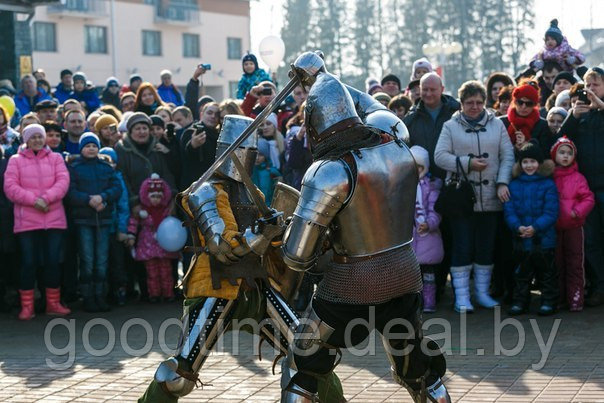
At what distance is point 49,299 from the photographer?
972 cm

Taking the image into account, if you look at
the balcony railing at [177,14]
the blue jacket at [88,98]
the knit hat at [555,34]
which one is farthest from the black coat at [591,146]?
the balcony railing at [177,14]

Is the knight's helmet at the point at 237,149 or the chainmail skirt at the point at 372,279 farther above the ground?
the knight's helmet at the point at 237,149

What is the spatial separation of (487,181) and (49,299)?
13.8 feet

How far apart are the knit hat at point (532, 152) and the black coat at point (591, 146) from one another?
0.45 meters

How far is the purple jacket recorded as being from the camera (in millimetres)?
9148

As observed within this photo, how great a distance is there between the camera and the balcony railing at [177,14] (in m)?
52.0

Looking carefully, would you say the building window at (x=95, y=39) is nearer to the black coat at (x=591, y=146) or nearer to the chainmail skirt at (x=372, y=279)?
the black coat at (x=591, y=146)

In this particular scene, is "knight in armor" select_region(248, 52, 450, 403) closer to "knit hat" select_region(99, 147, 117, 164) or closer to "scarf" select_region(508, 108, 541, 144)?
"scarf" select_region(508, 108, 541, 144)

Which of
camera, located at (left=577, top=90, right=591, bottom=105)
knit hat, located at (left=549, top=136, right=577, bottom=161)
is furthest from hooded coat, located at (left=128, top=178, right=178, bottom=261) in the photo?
camera, located at (left=577, top=90, right=591, bottom=105)

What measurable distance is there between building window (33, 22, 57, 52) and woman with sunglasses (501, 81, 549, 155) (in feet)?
127

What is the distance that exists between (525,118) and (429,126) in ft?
2.83

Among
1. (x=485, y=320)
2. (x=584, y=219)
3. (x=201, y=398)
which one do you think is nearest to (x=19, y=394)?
(x=201, y=398)

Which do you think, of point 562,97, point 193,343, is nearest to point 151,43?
point 562,97

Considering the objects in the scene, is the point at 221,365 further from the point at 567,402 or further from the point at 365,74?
the point at 365,74
